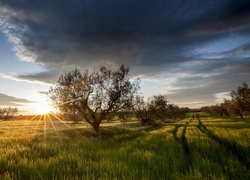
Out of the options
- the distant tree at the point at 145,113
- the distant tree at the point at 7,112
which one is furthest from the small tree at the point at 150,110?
the distant tree at the point at 7,112

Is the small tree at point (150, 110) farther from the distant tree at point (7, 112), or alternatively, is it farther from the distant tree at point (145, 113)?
the distant tree at point (7, 112)

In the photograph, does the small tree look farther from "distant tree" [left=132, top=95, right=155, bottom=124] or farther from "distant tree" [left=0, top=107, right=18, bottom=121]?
"distant tree" [left=0, top=107, right=18, bottom=121]

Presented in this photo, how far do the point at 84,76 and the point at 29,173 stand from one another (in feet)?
85.8

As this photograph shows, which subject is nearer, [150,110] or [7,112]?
[150,110]

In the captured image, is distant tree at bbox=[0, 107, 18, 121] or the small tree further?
distant tree at bbox=[0, 107, 18, 121]

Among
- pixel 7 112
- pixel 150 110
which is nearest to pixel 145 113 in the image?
pixel 150 110

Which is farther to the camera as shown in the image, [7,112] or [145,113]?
[7,112]

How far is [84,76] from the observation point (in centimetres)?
3338

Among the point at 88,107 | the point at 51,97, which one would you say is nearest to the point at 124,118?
the point at 88,107

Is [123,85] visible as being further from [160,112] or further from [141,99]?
[160,112]

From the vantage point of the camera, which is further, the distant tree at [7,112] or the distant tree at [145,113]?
the distant tree at [7,112]

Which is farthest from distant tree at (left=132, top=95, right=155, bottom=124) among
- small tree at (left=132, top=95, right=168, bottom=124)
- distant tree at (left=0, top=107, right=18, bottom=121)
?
distant tree at (left=0, top=107, right=18, bottom=121)

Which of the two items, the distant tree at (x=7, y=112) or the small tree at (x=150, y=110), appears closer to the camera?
the small tree at (x=150, y=110)

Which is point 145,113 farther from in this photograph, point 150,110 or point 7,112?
point 7,112
